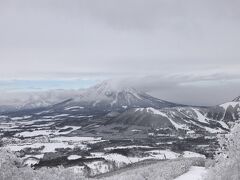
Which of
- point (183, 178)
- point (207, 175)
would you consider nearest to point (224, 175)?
point (207, 175)

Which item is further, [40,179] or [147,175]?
[147,175]

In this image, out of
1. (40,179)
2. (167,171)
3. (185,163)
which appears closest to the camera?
(40,179)

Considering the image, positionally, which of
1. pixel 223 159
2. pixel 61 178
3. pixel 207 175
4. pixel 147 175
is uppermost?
pixel 223 159

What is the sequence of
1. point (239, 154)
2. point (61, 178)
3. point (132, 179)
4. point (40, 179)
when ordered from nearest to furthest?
1. point (239, 154)
2. point (40, 179)
3. point (61, 178)
4. point (132, 179)

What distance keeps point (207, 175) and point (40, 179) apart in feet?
93.3

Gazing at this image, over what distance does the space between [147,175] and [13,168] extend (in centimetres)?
12897

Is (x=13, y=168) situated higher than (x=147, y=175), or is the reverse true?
(x=13, y=168)

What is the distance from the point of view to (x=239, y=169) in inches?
1761

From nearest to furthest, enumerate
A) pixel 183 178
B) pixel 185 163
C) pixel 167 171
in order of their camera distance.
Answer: pixel 183 178, pixel 167 171, pixel 185 163

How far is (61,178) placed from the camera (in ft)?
247

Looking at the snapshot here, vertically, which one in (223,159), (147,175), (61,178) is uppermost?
(223,159)

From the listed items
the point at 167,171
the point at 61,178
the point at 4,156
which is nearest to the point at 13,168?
the point at 4,156

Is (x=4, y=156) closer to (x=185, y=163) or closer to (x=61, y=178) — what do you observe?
(x=61, y=178)

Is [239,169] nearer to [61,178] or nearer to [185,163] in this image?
[61,178]
